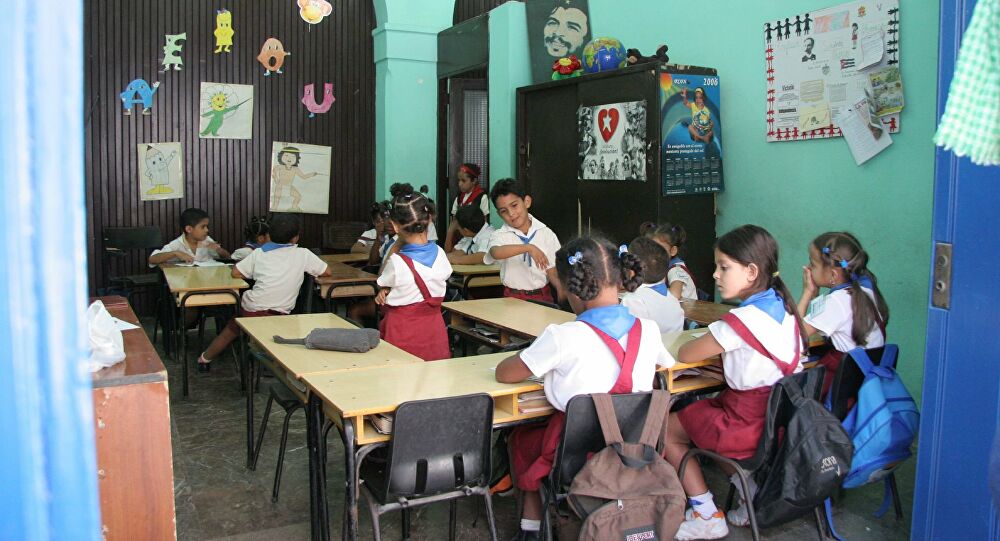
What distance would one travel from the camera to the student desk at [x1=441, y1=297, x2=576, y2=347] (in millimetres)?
3736

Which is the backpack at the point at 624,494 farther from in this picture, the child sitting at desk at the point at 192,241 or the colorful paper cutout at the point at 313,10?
the colorful paper cutout at the point at 313,10

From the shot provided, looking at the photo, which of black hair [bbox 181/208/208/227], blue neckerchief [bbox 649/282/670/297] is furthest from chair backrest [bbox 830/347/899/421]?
black hair [bbox 181/208/208/227]

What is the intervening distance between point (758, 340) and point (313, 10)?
6.20 metres

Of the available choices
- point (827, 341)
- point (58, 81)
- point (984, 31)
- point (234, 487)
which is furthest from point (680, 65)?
point (58, 81)

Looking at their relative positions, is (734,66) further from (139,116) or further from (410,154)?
(139,116)

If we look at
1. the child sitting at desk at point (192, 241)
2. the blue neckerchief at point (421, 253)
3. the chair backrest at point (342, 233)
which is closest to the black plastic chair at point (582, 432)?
the blue neckerchief at point (421, 253)

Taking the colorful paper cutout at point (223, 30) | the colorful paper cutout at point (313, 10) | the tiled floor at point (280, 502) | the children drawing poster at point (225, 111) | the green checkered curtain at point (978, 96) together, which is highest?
the colorful paper cutout at point (313, 10)

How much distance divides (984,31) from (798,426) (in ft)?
5.82

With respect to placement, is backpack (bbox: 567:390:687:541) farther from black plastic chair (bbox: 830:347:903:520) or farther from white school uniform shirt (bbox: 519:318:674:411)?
black plastic chair (bbox: 830:347:903:520)

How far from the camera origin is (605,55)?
19.0 feet

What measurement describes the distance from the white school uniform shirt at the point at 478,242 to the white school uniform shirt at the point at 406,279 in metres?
2.37

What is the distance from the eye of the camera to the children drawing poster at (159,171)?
738cm

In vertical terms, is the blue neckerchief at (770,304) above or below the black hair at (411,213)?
below

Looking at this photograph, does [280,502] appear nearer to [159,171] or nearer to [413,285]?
[413,285]
